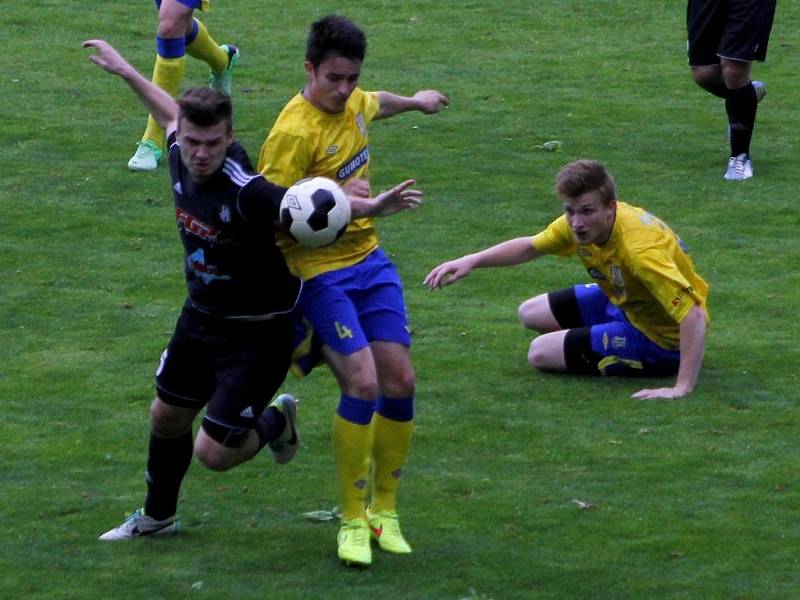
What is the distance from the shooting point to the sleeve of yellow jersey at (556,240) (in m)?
7.79

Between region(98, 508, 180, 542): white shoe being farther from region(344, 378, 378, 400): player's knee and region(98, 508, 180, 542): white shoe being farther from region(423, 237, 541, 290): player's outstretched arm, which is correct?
region(423, 237, 541, 290): player's outstretched arm

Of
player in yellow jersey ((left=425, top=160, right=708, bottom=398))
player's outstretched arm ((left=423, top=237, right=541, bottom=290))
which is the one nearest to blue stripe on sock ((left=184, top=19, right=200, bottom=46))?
player in yellow jersey ((left=425, top=160, right=708, bottom=398))

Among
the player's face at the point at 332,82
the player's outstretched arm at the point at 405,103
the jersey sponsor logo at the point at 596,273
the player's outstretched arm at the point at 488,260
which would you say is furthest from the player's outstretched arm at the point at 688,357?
the player's face at the point at 332,82

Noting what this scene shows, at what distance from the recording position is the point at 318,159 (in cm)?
628

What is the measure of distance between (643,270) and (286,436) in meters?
2.06

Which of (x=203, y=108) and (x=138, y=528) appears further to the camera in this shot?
(x=138, y=528)

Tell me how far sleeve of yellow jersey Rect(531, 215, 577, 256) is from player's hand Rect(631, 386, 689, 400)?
801 mm

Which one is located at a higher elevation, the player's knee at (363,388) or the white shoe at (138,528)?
the player's knee at (363,388)

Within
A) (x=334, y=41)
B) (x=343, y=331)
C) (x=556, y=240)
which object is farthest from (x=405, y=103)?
(x=343, y=331)

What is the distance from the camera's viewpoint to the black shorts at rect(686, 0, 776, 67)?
11273 mm

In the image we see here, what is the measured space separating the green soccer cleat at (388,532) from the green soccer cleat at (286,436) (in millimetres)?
637

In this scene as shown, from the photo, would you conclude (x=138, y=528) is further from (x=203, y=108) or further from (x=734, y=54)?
(x=734, y=54)

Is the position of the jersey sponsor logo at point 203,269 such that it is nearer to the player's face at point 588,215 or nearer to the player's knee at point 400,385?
the player's knee at point 400,385

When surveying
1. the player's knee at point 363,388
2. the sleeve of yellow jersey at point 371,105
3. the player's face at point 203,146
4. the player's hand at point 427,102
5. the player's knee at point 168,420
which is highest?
the player's face at point 203,146
